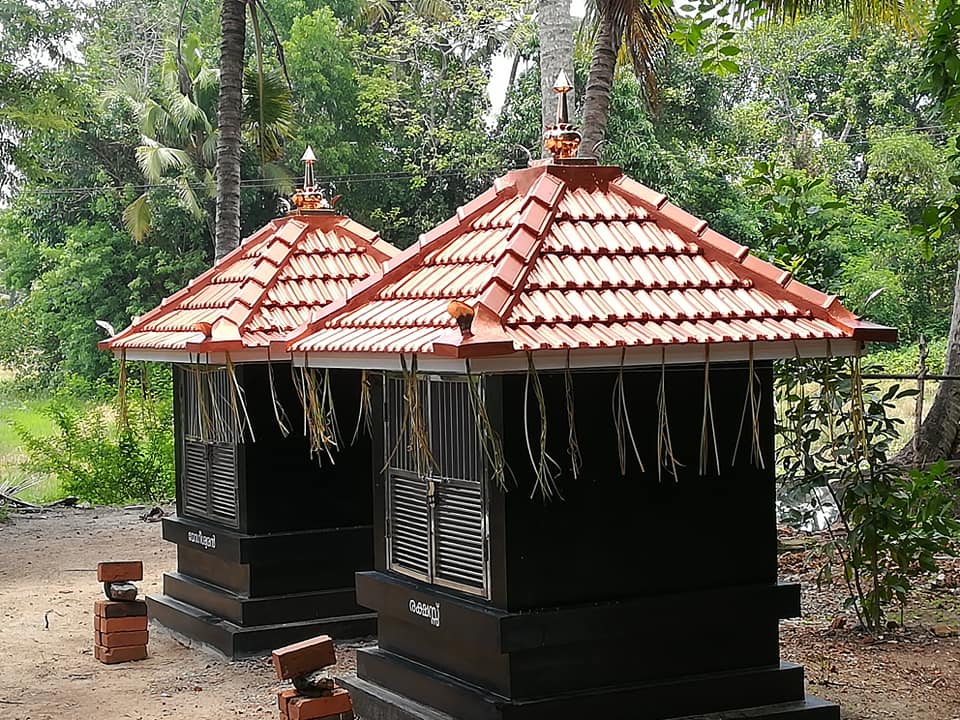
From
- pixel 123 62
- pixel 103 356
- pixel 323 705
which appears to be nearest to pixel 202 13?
pixel 123 62

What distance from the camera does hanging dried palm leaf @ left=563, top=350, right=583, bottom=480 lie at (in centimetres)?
545

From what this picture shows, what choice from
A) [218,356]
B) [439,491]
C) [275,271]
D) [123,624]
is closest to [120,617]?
[123,624]

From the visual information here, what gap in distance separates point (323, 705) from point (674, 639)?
1.66 m

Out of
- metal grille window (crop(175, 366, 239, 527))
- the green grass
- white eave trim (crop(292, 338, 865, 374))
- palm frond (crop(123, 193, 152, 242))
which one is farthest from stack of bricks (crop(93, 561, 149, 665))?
palm frond (crop(123, 193, 152, 242))

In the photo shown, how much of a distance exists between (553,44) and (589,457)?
9683 millimetres

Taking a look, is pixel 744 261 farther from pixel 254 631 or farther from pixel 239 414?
pixel 254 631

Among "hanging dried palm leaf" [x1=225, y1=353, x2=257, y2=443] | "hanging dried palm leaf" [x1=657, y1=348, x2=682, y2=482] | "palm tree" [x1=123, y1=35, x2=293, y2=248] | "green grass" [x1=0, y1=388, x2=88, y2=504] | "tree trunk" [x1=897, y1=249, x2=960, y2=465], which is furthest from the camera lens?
"palm tree" [x1=123, y1=35, x2=293, y2=248]

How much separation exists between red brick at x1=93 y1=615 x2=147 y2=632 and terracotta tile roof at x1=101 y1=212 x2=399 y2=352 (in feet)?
5.61

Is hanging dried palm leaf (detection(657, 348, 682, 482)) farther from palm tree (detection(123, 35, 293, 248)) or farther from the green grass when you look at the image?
palm tree (detection(123, 35, 293, 248))

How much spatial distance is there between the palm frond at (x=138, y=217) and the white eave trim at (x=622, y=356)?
814 inches

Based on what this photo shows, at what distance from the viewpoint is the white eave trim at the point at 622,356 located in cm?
509

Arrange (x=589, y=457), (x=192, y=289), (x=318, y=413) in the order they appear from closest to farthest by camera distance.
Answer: (x=589, y=457), (x=318, y=413), (x=192, y=289)

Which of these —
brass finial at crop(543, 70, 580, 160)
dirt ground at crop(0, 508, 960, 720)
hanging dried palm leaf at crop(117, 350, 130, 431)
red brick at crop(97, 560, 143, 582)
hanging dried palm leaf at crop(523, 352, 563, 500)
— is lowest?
dirt ground at crop(0, 508, 960, 720)

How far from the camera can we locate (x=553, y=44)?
14.5 metres
